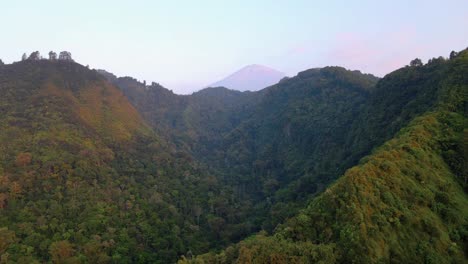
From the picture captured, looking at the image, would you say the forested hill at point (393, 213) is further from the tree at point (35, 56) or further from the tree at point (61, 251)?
the tree at point (35, 56)

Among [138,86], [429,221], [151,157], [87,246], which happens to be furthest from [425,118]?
[138,86]

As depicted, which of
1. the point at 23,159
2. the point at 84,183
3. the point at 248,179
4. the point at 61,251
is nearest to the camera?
the point at 61,251

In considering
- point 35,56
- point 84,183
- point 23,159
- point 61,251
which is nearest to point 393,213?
point 61,251

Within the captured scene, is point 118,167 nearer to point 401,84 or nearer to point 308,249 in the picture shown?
point 308,249

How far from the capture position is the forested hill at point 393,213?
16703 mm

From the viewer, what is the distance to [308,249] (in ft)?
54.6

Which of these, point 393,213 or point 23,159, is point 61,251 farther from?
point 393,213

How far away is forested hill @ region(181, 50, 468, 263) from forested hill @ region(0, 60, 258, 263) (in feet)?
32.9

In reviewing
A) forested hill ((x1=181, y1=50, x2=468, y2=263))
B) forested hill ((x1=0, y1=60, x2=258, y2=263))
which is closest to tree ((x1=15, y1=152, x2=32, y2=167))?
forested hill ((x1=0, y1=60, x2=258, y2=263))

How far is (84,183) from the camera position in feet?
105

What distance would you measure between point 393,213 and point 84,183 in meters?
24.9

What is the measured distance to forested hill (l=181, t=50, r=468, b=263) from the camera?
16703mm

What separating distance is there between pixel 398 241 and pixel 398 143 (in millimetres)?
7875

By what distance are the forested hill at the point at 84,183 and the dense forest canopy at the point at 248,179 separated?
0.43 ft
